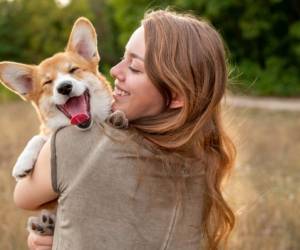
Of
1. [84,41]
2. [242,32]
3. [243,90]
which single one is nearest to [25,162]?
[84,41]

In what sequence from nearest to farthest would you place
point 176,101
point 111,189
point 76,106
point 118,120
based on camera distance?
point 111,189 < point 118,120 < point 176,101 < point 76,106

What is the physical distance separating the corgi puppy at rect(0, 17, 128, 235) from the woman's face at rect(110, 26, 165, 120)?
0.09 m

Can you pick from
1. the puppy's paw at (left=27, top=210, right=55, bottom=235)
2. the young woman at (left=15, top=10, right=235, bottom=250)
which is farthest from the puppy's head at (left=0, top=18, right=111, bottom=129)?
the puppy's paw at (left=27, top=210, right=55, bottom=235)

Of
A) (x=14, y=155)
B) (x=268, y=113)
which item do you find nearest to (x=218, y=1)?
(x=268, y=113)

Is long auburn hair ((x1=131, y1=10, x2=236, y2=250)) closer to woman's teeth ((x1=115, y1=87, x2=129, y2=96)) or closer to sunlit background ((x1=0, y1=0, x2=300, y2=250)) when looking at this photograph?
woman's teeth ((x1=115, y1=87, x2=129, y2=96))

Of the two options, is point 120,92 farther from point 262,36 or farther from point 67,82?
point 262,36

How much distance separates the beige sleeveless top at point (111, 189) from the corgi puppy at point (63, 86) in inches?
11.5

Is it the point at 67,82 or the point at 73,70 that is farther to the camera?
the point at 73,70

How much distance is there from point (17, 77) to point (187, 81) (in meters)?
1.06

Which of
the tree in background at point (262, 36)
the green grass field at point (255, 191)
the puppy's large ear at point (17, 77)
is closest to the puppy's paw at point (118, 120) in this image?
the green grass field at point (255, 191)

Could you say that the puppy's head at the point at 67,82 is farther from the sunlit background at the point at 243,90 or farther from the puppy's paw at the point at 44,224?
the sunlit background at the point at 243,90

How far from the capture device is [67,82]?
10.1ft

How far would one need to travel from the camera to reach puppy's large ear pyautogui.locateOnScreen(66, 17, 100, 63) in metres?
3.36

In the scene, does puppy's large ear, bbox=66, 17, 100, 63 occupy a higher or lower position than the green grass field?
higher
